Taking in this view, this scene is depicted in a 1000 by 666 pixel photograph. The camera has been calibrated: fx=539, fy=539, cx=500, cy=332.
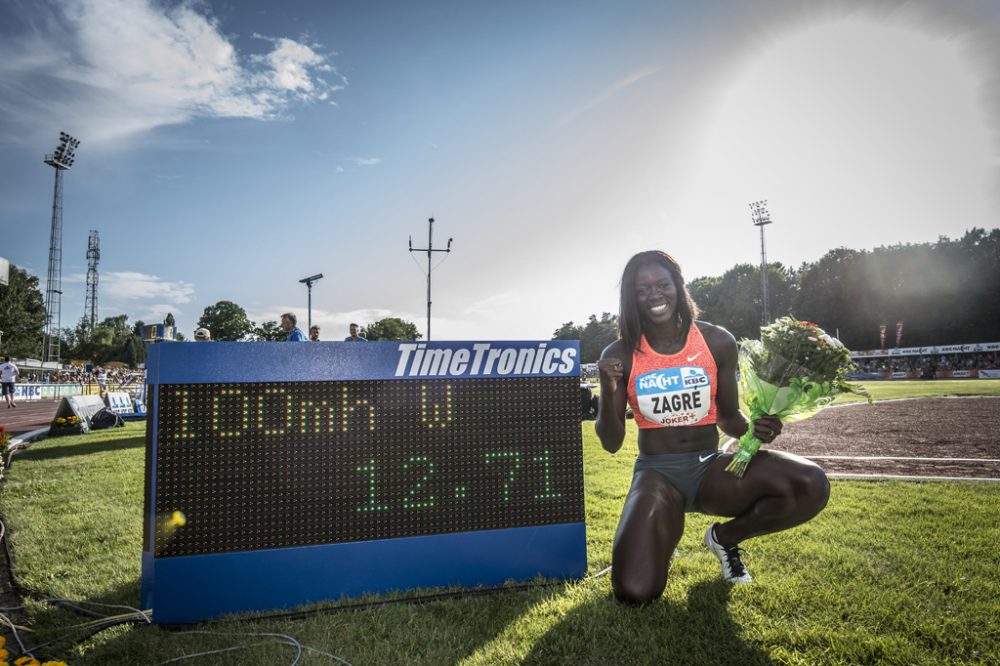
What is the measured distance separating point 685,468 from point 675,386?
62 centimetres

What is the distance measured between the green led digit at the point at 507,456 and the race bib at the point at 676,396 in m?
1.07

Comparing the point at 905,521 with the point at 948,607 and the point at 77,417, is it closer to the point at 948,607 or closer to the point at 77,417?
the point at 948,607

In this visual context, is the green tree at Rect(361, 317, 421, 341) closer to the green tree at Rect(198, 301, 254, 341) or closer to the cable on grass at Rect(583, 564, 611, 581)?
the green tree at Rect(198, 301, 254, 341)

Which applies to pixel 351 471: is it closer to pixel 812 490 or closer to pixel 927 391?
pixel 812 490

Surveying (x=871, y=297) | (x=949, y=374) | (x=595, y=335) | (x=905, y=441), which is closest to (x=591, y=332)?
(x=595, y=335)

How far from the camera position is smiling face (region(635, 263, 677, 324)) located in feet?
13.5

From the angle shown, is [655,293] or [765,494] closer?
[765,494]

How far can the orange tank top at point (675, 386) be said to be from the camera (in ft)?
13.4

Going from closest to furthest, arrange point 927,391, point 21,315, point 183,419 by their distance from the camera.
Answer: point 183,419 → point 927,391 → point 21,315

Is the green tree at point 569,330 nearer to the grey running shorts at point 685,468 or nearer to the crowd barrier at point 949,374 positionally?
the crowd barrier at point 949,374

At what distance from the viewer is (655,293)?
4.11 meters

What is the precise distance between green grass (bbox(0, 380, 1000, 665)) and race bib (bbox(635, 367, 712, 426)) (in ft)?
4.08

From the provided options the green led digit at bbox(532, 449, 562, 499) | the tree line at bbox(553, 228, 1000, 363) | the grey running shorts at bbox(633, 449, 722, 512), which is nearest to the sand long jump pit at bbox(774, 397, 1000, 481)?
the grey running shorts at bbox(633, 449, 722, 512)

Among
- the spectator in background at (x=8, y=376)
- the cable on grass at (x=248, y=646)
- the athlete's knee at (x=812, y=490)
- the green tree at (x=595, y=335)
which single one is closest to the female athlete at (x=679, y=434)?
the athlete's knee at (x=812, y=490)
